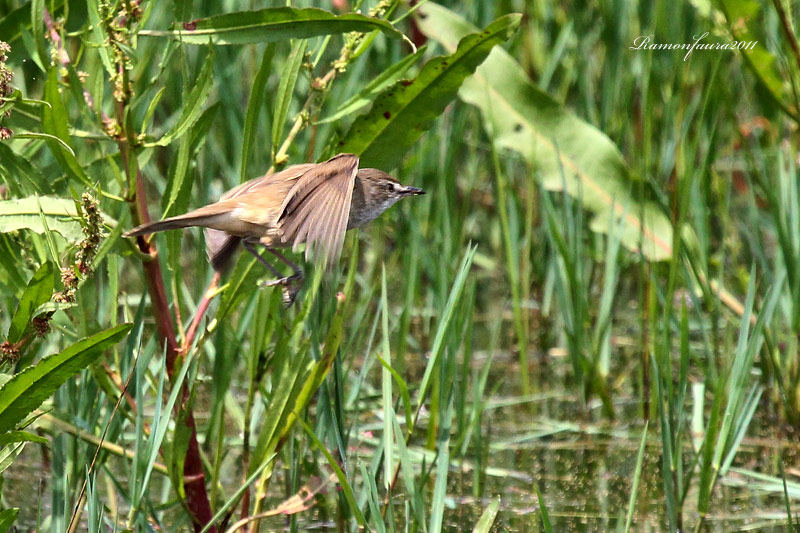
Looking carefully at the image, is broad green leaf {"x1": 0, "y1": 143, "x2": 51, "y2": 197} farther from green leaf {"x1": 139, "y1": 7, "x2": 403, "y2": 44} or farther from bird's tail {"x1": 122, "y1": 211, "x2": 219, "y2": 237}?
green leaf {"x1": 139, "y1": 7, "x2": 403, "y2": 44}

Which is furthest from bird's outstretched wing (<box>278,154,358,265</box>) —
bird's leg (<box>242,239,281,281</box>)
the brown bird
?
bird's leg (<box>242,239,281,281</box>)

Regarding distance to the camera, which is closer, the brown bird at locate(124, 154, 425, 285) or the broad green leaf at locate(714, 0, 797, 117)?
the brown bird at locate(124, 154, 425, 285)

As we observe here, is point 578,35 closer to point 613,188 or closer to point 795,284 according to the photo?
point 613,188

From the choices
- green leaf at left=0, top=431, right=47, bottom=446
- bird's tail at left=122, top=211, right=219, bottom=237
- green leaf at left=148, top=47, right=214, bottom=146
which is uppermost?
green leaf at left=148, top=47, right=214, bottom=146

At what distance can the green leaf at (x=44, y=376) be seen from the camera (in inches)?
84.9

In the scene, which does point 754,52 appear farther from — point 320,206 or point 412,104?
point 320,206

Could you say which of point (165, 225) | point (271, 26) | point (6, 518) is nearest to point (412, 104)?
point (271, 26)

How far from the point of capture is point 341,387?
2.45 m

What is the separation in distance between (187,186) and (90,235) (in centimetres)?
57

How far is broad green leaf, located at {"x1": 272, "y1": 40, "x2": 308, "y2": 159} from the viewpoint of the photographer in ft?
8.80

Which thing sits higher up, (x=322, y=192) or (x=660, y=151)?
(x=660, y=151)

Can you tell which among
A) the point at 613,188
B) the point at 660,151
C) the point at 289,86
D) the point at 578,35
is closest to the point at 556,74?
the point at 578,35

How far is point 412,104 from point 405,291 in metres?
1.38

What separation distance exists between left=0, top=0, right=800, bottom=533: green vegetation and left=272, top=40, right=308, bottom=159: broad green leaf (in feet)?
0.04
